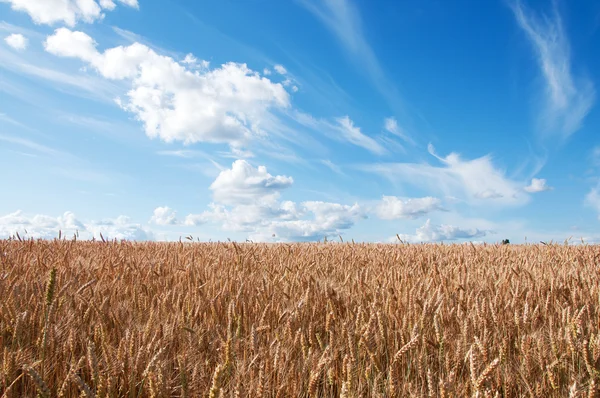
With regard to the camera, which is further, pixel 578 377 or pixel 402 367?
pixel 402 367

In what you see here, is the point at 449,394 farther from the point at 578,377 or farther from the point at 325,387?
the point at 578,377

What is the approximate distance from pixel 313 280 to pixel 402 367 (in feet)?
4.15

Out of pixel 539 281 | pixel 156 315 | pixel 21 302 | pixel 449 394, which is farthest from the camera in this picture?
pixel 539 281

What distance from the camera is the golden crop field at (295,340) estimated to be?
1678 millimetres

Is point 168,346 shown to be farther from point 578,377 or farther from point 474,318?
point 578,377

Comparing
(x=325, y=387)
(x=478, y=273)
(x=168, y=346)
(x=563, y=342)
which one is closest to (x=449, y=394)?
(x=325, y=387)

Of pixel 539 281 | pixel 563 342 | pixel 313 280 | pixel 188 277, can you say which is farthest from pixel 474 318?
pixel 188 277

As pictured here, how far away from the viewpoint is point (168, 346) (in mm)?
2297

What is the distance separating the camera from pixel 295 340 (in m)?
1.98

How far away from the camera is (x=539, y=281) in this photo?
3.45 metres

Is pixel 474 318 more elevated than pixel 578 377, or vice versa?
pixel 474 318

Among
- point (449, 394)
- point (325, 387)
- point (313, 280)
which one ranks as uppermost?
point (313, 280)

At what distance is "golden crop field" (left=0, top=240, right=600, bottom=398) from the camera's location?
1.68m

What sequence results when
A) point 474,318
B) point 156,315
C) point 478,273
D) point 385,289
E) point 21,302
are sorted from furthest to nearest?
point 478,273, point 385,289, point 21,302, point 156,315, point 474,318
